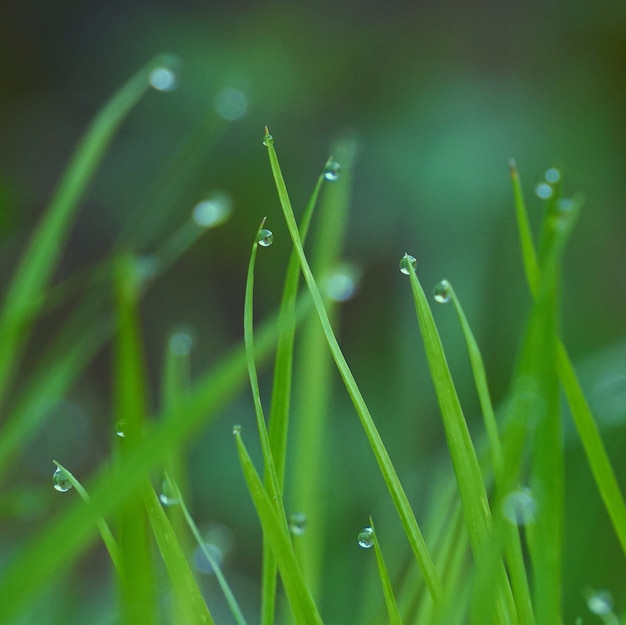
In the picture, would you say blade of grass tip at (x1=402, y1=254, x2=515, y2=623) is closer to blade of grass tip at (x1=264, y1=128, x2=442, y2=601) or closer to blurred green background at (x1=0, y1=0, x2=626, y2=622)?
blade of grass tip at (x1=264, y1=128, x2=442, y2=601)

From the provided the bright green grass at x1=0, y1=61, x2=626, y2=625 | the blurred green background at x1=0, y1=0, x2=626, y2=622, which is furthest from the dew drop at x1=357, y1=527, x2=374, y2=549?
the blurred green background at x1=0, y1=0, x2=626, y2=622

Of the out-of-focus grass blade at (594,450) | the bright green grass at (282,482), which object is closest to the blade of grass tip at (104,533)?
the bright green grass at (282,482)

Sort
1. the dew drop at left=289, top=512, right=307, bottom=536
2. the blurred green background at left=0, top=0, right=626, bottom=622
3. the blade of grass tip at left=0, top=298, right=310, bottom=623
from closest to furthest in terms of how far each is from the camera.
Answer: the blade of grass tip at left=0, top=298, right=310, bottom=623 < the dew drop at left=289, top=512, right=307, bottom=536 < the blurred green background at left=0, top=0, right=626, bottom=622

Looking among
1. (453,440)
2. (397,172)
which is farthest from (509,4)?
(453,440)

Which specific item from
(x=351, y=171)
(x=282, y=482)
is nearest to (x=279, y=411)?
(x=282, y=482)

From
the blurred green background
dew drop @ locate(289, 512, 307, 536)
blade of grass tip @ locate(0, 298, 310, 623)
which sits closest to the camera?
blade of grass tip @ locate(0, 298, 310, 623)

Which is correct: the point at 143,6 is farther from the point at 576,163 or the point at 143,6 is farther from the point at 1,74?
the point at 576,163
